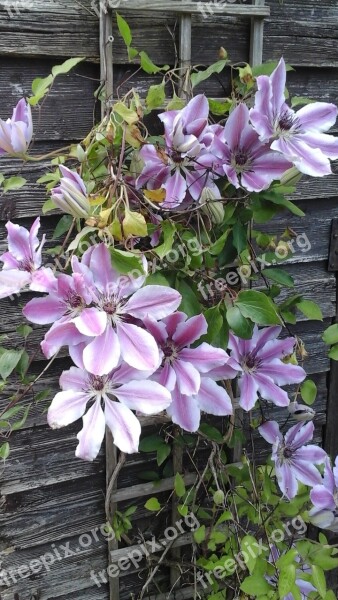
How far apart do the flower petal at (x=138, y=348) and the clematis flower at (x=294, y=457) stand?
0.58 metres

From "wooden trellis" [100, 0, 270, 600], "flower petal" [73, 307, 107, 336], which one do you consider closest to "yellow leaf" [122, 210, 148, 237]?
"flower petal" [73, 307, 107, 336]

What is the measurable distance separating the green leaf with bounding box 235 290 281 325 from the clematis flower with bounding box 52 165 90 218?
0.85 feet

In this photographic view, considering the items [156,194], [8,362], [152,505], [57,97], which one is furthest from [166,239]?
[152,505]

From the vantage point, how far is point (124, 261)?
0.70m

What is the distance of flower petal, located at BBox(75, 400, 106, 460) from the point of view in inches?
26.8

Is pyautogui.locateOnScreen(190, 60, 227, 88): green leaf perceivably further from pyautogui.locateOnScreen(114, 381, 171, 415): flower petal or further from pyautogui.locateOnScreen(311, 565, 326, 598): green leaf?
pyautogui.locateOnScreen(311, 565, 326, 598): green leaf

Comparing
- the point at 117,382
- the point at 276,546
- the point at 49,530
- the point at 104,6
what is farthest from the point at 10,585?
the point at 104,6

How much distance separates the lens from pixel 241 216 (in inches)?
36.6

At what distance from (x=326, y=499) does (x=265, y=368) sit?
310 mm

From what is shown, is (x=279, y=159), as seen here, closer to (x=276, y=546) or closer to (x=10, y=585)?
(x=276, y=546)

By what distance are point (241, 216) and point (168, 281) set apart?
174mm

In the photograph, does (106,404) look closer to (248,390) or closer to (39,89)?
(248,390)

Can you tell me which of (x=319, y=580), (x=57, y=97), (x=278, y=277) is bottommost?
(x=319, y=580)

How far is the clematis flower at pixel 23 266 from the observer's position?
737 millimetres
